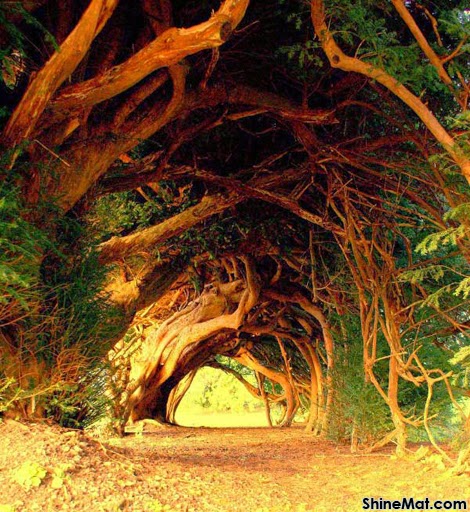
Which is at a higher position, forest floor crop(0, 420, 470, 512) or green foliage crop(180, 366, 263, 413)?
→ forest floor crop(0, 420, 470, 512)

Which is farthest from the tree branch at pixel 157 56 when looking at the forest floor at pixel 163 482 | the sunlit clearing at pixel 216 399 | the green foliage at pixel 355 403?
the sunlit clearing at pixel 216 399

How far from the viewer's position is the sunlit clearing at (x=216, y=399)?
24706 mm

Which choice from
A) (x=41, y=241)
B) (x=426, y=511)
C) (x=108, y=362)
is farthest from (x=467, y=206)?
(x=108, y=362)

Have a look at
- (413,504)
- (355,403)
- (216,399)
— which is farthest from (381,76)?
(216,399)

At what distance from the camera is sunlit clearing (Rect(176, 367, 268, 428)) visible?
24.7 metres

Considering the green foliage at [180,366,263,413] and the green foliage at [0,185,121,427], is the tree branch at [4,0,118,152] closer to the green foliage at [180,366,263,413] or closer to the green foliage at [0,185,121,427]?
the green foliage at [0,185,121,427]

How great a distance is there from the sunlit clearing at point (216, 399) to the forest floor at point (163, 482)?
20044 mm

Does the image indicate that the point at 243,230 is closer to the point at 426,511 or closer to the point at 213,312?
the point at 213,312

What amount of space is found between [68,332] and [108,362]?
708 millimetres

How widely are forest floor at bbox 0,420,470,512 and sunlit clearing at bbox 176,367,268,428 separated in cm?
2004

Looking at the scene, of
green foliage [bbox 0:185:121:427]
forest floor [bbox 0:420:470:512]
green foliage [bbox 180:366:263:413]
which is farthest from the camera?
green foliage [bbox 180:366:263:413]

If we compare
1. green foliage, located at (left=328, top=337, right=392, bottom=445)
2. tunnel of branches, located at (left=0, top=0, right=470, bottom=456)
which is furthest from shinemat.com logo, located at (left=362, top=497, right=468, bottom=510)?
green foliage, located at (left=328, top=337, right=392, bottom=445)

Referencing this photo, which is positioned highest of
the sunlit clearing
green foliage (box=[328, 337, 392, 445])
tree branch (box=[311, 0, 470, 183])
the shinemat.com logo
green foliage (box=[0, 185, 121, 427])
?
tree branch (box=[311, 0, 470, 183])

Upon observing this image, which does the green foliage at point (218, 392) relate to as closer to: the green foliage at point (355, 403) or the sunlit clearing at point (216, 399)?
the sunlit clearing at point (216, 399)
